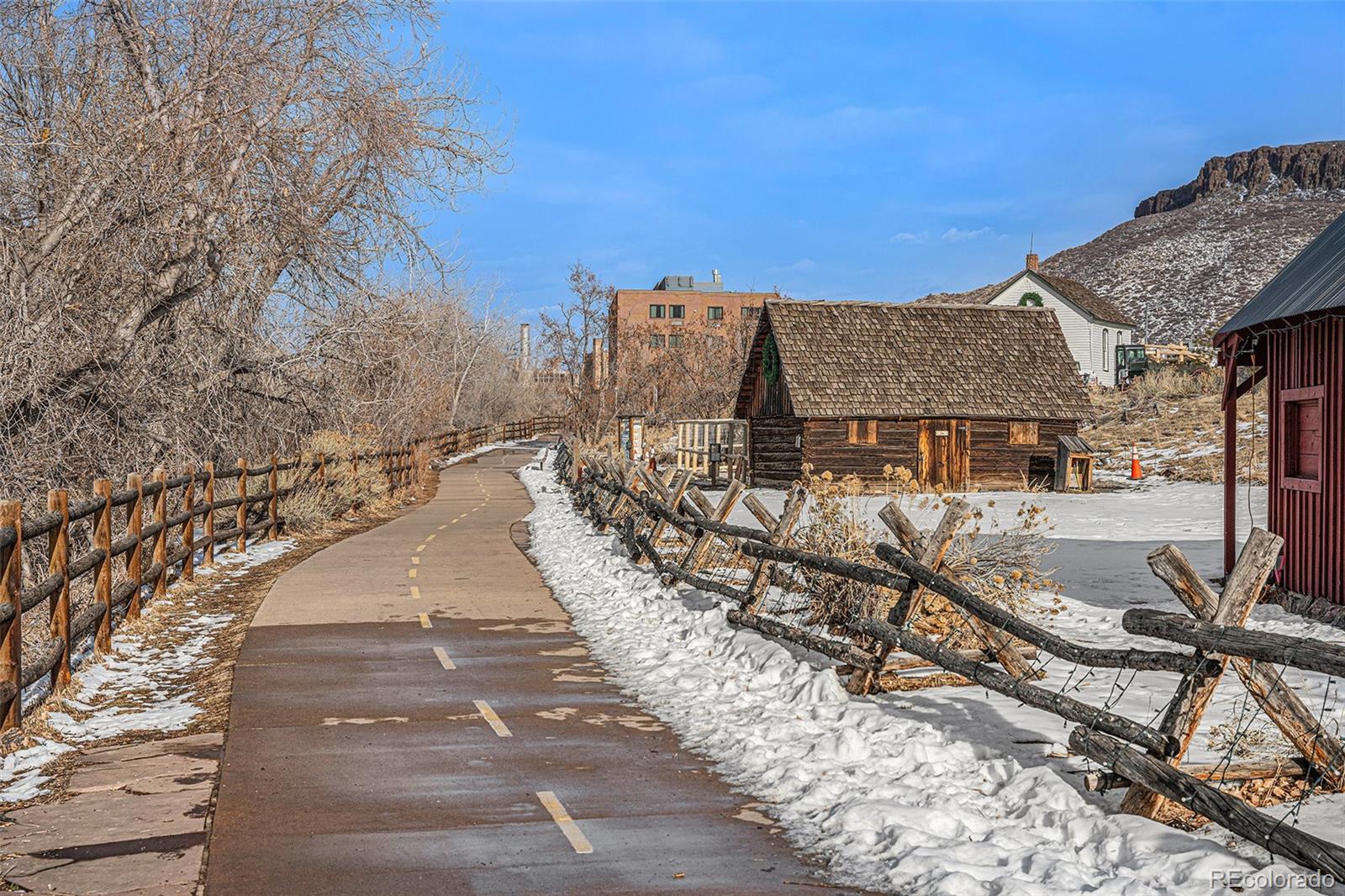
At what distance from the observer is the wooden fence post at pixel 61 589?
33.7ft

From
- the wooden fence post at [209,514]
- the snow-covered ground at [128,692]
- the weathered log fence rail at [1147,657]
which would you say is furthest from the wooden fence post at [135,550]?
the weathered log fence rail at [1147,657]

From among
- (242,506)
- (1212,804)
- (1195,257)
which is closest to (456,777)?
(1212,804)

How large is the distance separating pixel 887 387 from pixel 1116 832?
30210mm

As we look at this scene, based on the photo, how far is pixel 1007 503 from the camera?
1228 inches

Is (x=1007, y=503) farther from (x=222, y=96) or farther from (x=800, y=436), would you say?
(x=222, y=96)

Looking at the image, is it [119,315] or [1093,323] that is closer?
[119,315]

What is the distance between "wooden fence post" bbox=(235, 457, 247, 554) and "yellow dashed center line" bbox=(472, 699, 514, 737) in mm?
11896

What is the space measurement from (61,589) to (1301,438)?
12885mm

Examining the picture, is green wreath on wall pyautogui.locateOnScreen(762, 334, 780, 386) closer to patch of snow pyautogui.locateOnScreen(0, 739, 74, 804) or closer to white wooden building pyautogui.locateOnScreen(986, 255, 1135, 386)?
patch of snow pyautogui.locateOnScreen(0, 739, 74, 804)

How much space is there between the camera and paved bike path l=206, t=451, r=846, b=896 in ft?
20.6

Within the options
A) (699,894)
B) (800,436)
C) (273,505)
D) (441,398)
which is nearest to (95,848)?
(699,894)

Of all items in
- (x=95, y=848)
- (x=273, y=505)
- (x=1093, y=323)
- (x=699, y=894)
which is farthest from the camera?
(x=1093, y=323)

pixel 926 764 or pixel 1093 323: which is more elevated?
pixel 1093 323

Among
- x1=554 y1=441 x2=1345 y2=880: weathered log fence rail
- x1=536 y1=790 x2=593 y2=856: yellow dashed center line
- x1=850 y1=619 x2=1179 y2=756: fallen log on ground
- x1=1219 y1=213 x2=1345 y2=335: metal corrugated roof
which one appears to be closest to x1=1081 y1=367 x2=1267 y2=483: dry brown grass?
x1=1219 y1=213 x2=1345 y2=335: metal corrugated roof
